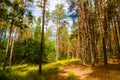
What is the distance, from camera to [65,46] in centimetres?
6800

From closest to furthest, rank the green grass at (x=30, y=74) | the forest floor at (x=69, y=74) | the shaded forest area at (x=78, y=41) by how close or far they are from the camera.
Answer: the green grass at (x=30, y=74)
the forest floor at (x=69, y=74)
the shaded forest area at (x=78, y=41)

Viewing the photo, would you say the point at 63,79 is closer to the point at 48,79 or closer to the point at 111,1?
the point at 48,79

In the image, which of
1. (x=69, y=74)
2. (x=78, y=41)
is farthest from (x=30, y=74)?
(x=78, y=41)

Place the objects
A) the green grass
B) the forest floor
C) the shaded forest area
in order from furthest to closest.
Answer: the shaded forest area → the forest floor → the green grass

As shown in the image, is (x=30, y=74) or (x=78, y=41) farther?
(x=78, y=41)

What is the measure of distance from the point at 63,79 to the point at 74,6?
1719 centimetres

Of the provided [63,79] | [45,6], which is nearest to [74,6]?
[45,6]

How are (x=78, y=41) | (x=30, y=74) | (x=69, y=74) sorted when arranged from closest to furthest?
(x=69, y=74), (x=30, y=74), (x=78, y=41)

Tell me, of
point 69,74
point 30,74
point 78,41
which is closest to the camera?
point 69,74

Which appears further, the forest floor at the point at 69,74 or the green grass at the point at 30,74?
the forest floor at the point at 69,74

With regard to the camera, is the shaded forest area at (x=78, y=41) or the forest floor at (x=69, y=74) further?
the shaded forest area at (x=78, y=41)

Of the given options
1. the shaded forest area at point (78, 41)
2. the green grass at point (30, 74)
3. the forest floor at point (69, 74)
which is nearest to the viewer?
the green grass at point (30, 74)

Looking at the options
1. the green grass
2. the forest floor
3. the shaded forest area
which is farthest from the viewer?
the shaded forest area

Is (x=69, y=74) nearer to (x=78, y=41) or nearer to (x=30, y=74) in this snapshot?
(x=30, y=74)
